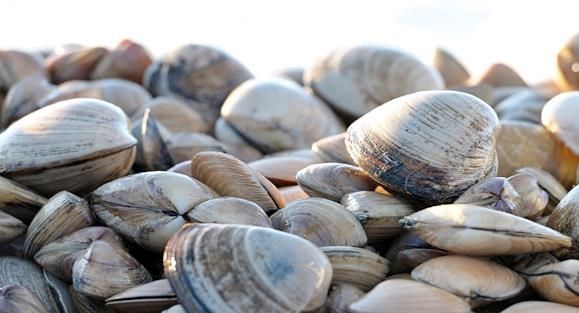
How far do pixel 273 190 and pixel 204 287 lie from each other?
2.21 ft

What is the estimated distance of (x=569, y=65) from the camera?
370 cm

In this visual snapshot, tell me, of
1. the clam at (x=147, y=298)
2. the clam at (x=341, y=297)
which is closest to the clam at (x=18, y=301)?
the clam at (x=147, y=298)

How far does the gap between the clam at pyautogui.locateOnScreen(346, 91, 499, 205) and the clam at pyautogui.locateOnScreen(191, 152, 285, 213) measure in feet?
0.87

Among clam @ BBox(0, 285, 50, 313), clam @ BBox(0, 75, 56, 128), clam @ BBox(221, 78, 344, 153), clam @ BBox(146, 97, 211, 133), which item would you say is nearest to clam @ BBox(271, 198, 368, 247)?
clam @ BBox(0, 285, 50, 313)

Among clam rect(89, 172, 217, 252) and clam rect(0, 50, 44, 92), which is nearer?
clam rect(89, 172, 217, 252)

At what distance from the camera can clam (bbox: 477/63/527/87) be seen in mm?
4242

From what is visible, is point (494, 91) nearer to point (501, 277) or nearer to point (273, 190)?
point (273, 190)

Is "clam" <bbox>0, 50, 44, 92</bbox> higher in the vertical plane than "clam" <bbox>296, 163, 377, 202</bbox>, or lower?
lower

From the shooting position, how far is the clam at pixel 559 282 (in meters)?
1.66

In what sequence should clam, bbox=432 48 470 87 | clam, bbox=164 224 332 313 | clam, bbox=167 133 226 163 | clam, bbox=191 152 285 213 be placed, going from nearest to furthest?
1. clam, bbox=164 224 332 313
2. clam, bbox=191 152 285 213
3. clam, bbox=167 133 226 163
4. clam, bbox=432 48 470 87

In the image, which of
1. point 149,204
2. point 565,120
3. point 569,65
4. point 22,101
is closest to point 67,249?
point 149,204

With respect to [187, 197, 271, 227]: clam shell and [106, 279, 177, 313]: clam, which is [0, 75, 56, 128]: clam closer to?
[187, 197, 271, 227]: clam shell

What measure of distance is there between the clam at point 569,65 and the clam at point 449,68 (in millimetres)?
725

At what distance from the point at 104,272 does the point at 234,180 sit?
475 millimetres
